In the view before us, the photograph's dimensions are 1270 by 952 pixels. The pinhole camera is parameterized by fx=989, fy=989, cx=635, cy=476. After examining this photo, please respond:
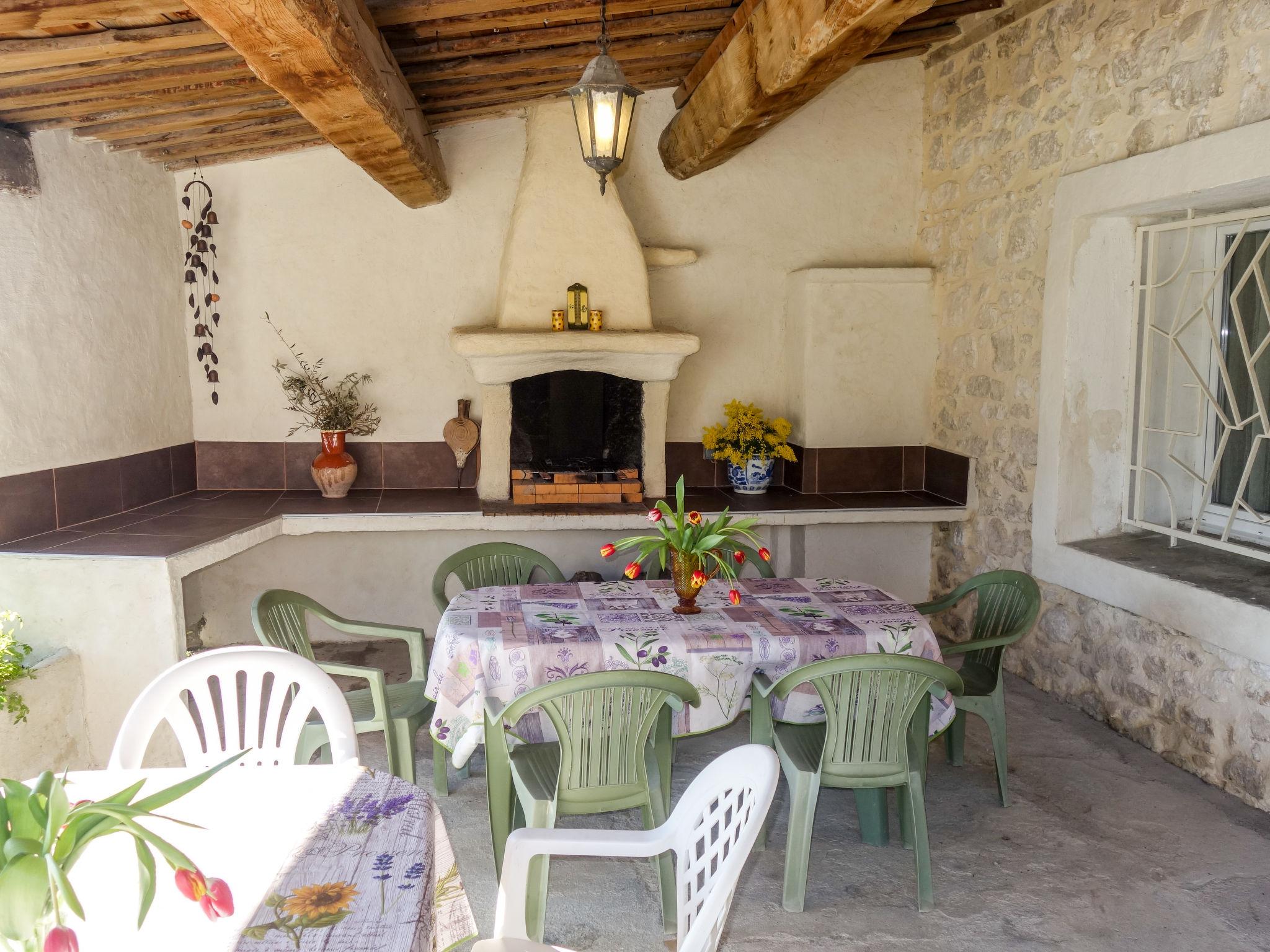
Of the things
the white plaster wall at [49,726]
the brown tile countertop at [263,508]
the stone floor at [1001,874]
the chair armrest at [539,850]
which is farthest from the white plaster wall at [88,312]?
the chair armrest at [539,850]

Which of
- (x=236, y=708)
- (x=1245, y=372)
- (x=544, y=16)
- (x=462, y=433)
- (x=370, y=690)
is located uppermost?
(x=544, y=16)

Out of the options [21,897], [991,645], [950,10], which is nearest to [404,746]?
[991,645]

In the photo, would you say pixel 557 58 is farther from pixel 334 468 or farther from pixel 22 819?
pixel 22 819

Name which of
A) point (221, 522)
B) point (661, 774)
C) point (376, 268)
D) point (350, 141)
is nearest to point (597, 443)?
point (376, 268)

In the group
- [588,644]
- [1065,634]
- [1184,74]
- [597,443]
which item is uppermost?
[1184,74]

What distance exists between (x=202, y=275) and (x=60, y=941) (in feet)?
Result: 16.3

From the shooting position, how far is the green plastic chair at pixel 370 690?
347 centimetres

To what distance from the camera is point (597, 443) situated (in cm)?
589

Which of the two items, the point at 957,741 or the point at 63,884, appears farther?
the point at 957,741

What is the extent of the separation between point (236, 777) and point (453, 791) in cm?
177

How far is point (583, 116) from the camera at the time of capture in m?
3.49

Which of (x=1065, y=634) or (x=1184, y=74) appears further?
(x=1065, y=634)

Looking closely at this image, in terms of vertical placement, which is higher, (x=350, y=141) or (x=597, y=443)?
(x=350, y=141)

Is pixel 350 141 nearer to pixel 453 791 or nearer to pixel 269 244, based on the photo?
pixel 269 244
